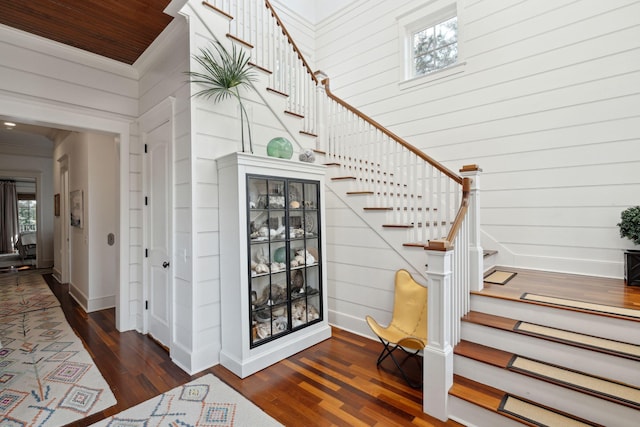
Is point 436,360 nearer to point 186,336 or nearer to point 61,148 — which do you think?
point 186,336

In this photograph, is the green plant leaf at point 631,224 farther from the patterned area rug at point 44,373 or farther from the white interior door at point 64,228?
the white interior door at point 64,228

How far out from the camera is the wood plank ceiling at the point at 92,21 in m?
2.54

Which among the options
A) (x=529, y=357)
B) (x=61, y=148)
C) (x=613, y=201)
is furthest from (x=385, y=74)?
(x=61, y=148)

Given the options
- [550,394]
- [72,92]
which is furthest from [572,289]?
[72,92]

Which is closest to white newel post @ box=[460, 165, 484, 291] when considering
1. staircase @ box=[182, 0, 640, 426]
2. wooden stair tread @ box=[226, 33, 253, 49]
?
staircase @ box=[182, 0, 640, 426]

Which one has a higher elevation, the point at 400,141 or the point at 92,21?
the point at 92,21

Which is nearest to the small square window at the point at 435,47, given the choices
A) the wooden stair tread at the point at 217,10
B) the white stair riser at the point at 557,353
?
the wooden stair tread at the point at 217,10

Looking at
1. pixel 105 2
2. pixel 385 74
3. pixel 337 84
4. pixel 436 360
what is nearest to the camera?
pixel 436 360

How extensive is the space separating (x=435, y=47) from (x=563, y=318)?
12.2 ft

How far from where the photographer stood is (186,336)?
9.02 feet

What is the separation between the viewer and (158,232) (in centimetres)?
330

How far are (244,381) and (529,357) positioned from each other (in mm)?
2261

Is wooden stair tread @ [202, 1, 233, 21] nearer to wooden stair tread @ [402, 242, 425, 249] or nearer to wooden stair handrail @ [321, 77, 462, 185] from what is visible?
wooden stair handrail @ [321, 77, 462, 185]

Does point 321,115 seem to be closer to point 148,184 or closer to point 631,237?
point 148,184
